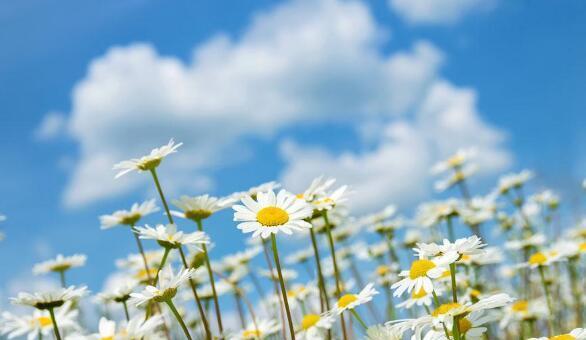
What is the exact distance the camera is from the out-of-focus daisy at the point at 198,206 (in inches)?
123

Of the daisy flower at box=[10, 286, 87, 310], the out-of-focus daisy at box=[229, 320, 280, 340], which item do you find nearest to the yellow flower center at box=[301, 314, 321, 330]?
the out-of-focus daisy at box=[229, 320, 280, 340]

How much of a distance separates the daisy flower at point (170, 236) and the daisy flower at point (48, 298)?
48 centimetres

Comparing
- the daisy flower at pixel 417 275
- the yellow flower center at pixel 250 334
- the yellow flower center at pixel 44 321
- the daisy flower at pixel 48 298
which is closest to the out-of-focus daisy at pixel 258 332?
the yellow flower center at pixel 250 334

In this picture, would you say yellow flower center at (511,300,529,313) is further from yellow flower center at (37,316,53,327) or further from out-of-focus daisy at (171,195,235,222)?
yellow flower center at (37,316,53,327)

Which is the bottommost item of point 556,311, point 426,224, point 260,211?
point 556,311

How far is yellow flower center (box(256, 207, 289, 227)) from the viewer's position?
2.72 m

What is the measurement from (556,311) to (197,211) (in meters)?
4.47

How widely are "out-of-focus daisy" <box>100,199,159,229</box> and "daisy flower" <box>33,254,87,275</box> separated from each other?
0.80m

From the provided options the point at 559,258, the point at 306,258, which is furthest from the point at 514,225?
the point at 559,258

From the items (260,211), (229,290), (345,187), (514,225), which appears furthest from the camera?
(514,225)

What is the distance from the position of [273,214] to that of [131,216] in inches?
50.1

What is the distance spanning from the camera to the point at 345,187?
3.21 metres

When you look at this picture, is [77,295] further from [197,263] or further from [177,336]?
[177,336]

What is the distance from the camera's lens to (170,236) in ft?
9.12
